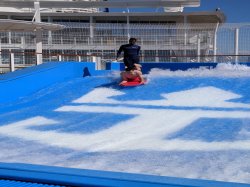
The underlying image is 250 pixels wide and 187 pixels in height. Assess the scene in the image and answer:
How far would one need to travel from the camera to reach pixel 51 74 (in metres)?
9.61

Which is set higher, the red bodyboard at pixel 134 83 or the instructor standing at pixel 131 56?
the instructor standing at pixel 131 56

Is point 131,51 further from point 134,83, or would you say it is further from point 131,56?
point 134,83

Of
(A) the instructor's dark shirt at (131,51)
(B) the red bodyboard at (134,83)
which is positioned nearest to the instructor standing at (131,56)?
(A) the instructor's dark shirt at (131,51)

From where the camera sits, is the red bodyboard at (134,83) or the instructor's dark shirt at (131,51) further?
the instructor's dark shirt at (131,51)

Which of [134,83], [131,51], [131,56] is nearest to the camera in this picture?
[134,83]

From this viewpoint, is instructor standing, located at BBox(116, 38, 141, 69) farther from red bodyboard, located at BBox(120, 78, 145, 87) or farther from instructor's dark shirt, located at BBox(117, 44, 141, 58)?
red bodyboard, located at BBox(120, 78, 145, 87)

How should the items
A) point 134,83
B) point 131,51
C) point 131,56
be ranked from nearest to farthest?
1. point 134,83
2. point 131,56
3. point 131,51

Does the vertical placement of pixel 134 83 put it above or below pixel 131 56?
below

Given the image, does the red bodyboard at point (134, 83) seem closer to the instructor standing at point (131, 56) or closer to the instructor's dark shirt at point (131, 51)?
the instructor standing at point (131, 56)

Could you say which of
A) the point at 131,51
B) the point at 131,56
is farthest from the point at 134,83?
the point at 131,51

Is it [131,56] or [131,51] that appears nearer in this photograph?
[131,56]

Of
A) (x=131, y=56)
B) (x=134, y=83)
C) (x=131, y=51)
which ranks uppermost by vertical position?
(x=131, y=51)

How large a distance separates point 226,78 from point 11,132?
5738 millimetres

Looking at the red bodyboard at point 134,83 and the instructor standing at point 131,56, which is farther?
the instructor standing at point 131,56
